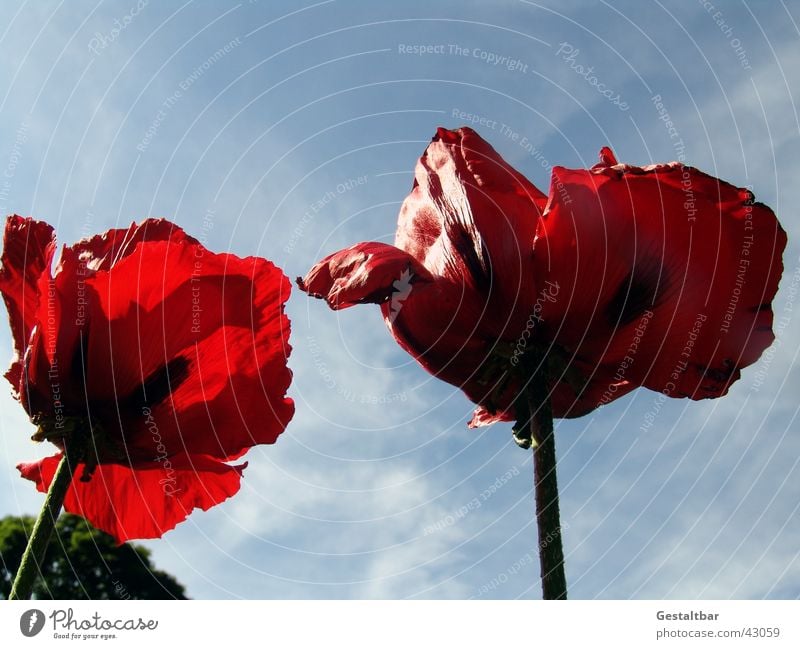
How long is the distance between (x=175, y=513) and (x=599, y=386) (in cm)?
95

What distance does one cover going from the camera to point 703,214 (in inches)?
58.4

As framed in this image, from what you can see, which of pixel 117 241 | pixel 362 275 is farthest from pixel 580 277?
pixel 117 241

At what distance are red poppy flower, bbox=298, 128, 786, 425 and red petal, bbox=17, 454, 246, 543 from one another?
1.53 feet

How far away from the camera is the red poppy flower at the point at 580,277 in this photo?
1.44 m

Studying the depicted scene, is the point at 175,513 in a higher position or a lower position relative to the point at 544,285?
lower

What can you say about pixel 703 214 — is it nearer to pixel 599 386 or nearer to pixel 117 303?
pixel 599 386

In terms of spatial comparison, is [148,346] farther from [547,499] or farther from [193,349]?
[547,499]

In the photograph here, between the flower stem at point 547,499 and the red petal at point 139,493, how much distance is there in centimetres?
65

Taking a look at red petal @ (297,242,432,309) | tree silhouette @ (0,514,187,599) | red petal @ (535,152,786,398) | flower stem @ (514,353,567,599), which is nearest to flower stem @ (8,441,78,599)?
red petal @ (297,242,432,309)

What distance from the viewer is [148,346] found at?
144 centimetres

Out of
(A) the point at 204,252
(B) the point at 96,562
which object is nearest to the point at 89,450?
(A) the point at 204,252
